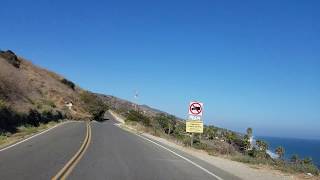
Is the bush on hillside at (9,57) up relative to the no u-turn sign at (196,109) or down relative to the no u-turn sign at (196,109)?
up

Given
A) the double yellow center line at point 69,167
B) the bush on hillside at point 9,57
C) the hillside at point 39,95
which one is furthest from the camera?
the bush on hillside at point 9,57

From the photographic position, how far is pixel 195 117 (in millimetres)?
31547

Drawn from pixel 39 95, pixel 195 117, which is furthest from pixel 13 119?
pixel 39 95

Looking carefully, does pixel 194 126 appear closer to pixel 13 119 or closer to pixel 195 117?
pixel 195 117

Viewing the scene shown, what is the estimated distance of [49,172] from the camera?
14680 millimetres

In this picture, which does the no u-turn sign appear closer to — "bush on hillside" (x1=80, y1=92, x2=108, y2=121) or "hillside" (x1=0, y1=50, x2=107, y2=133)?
"hillside" (x1=0, y1=50, x2=107, y2=133)

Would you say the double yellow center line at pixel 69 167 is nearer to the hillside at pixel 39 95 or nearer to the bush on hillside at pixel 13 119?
the bush on hillside at pixel 13 119

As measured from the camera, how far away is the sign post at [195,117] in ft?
102

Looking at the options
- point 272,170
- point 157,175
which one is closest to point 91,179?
point 157,175

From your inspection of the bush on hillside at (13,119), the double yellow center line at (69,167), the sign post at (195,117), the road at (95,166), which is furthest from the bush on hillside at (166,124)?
the double yellow center line at (69,167)

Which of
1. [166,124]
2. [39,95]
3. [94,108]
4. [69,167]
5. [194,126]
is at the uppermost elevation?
[39,95]

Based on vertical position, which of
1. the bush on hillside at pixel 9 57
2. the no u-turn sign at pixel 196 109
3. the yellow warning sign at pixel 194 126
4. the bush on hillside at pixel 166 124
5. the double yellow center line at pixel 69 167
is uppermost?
the bush on hillside at pixel 9 57

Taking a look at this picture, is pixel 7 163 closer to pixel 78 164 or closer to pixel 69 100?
pixel 78 164

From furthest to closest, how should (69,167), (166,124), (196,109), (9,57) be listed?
1. (166,124)
2. (9,57)
3. (196,109)
4. (69,167)
